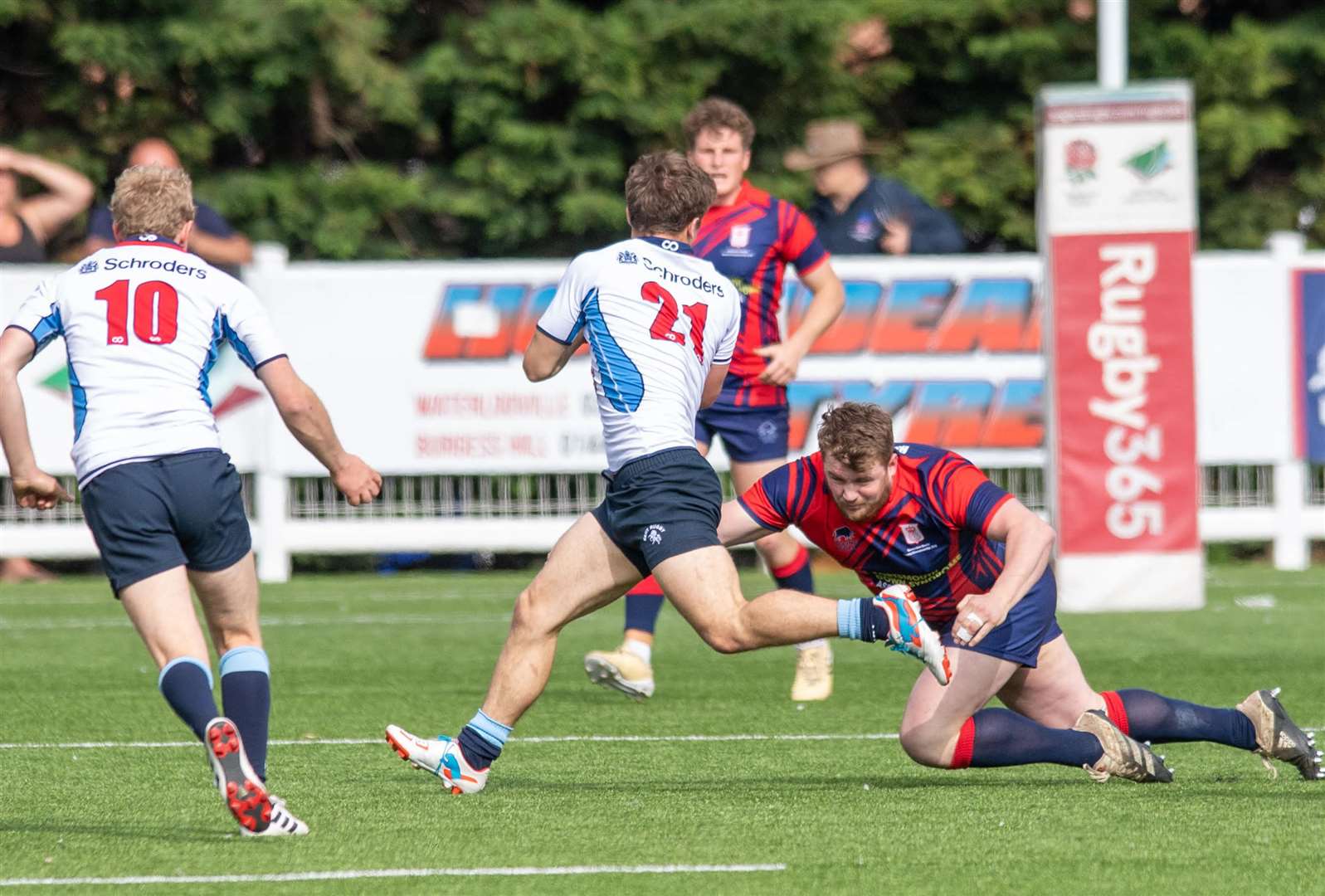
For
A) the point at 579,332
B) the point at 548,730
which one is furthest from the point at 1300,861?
the point at 548,730

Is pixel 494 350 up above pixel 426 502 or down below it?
above

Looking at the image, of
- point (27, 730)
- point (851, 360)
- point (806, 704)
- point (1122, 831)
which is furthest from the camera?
point (851, 360)

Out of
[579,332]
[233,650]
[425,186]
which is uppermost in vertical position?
[425,186]

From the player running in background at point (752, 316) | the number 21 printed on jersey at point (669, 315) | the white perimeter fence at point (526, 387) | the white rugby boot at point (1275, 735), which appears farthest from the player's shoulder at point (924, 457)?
the white perimeter fence at point (526, 387)

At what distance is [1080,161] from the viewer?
37.4ft

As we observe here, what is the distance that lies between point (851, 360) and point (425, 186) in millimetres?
4486

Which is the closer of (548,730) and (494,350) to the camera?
(548,730)

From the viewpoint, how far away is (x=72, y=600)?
12633 mm

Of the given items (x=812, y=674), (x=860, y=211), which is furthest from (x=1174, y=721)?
(x=860, y=211)

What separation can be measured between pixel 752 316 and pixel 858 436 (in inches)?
115

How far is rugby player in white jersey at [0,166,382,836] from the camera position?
5.41 metres

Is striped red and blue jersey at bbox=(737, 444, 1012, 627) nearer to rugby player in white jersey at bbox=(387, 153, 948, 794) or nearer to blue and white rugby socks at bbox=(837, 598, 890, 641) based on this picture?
rugby player in white jersey at bbox=(387, 153, 948, 794)

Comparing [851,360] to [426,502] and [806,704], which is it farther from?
[806,704]

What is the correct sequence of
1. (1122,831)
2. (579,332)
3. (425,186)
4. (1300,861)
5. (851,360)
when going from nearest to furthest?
(1300,861) < (1122,831) < (579,332) < (851,360) < (425,186)
